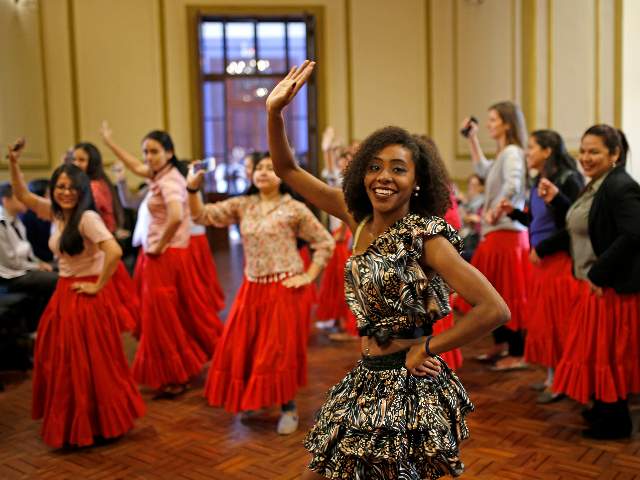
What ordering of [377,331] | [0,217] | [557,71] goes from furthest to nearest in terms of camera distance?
[557,71], [0,217], [377,331]

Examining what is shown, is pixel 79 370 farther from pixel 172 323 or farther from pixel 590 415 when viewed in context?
pixel 590 415

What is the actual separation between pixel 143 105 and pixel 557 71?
17.3ft

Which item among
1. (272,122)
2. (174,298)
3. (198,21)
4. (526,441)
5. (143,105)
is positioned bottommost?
(526,441)

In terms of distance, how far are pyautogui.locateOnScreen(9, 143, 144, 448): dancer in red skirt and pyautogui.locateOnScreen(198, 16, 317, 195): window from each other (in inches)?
264

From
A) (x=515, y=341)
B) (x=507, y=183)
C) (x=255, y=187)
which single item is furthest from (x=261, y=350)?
(x=515, y=341)

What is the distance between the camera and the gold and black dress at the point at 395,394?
6.51 ft

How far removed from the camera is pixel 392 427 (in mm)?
1974

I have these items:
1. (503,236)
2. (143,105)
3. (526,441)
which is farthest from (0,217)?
(143,105)

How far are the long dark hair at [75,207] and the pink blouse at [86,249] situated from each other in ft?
0.08

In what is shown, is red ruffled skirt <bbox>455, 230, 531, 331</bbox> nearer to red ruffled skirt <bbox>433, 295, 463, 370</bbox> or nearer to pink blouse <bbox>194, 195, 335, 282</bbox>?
red ruffled skirt <bbox>433, 295, 463, 370</bbox>

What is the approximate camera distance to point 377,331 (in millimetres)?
2072

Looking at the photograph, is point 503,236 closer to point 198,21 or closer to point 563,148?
point 563,148

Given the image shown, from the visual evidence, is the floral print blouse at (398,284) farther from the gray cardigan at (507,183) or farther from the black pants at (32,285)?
the black pants at (32,285)

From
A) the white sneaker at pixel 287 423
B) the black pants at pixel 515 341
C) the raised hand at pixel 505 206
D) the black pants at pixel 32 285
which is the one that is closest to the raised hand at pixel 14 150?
the black pants at pixel 32 285
